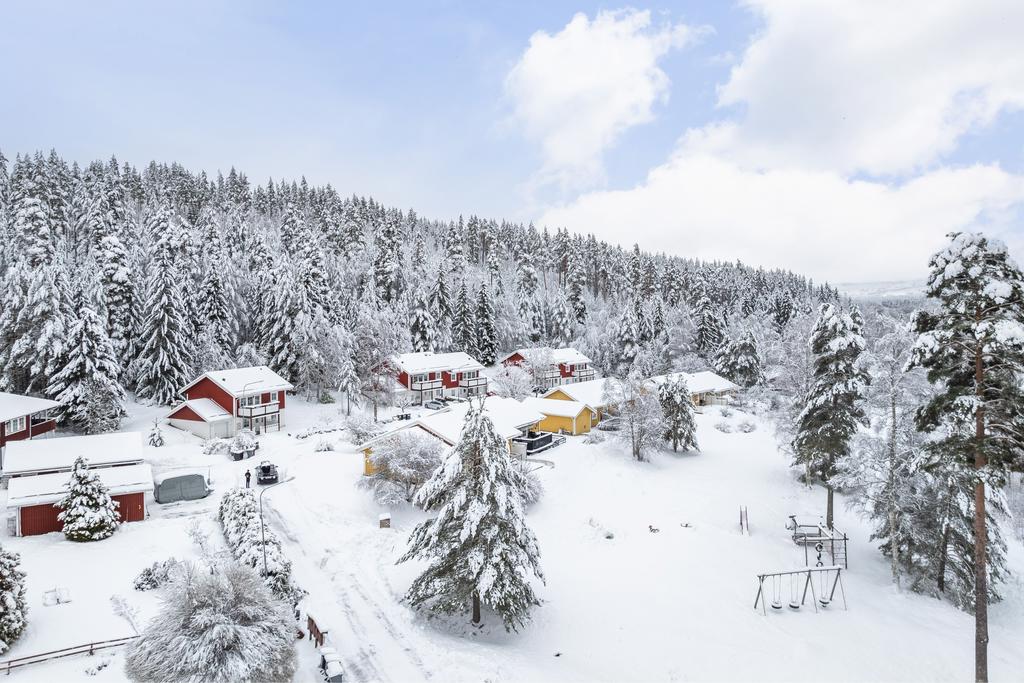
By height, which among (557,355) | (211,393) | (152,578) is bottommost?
(152,578)

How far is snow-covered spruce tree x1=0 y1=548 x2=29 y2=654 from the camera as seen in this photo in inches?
648

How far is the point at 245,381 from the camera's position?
48.7 m

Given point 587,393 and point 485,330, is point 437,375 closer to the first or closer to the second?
point 485,330

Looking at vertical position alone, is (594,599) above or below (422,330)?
below

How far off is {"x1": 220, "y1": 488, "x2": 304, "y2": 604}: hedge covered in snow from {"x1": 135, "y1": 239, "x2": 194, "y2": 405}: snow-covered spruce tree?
28.8 meters

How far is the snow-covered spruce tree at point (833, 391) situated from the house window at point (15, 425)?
163 ft

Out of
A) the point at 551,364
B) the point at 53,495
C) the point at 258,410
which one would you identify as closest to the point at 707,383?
the point at 551,364

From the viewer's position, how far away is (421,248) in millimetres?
110812

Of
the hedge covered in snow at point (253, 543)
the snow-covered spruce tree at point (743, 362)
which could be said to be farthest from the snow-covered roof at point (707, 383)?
the hedge covered in snow at point (253, 543)

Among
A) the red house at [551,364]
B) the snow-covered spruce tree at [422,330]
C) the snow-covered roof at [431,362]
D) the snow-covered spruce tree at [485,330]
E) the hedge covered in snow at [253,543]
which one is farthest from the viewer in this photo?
the snow-covered spruce tree at [485,330]

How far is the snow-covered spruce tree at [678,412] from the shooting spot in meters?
46.2

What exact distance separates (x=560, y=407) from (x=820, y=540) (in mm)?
26720

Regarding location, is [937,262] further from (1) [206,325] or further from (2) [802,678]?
(1) [206,325]

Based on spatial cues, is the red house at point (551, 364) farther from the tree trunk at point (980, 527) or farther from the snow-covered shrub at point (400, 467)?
the tree trunk at point (980, 527)
